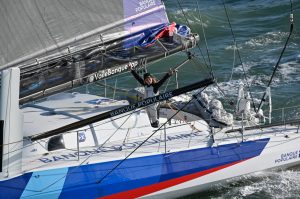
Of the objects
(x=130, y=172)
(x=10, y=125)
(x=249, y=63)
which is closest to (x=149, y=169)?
(x=130, y=172)

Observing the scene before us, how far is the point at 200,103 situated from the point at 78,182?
3.23m

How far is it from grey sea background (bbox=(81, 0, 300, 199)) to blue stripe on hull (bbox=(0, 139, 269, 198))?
25.7 inches

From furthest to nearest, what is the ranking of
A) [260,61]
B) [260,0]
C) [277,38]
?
1. [260,0]
2. [277,38]
3. [260,61]

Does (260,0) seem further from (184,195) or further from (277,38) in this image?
(184,195)

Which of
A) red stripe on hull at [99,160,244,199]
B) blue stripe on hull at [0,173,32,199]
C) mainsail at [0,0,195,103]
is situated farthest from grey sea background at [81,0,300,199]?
blue stripe on hull at [0,173,32,199]

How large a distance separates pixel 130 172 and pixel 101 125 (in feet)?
3.37

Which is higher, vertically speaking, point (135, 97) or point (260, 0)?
point (260, 0)

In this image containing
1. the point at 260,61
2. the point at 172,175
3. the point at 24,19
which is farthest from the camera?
the point at 260,61

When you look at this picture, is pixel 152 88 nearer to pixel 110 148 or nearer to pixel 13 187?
pixel 110 148

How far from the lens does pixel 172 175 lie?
1123cm

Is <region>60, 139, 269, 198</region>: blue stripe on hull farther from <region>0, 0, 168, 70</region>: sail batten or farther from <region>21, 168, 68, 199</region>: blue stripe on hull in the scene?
<region>0, 0, 168, 70</region>: sail batten

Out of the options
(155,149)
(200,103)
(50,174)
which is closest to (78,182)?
(50,174)

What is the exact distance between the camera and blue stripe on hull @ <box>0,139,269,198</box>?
1036 centimetres

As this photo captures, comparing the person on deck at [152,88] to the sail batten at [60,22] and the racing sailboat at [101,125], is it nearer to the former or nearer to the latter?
the racing sailboat at [101,125]
